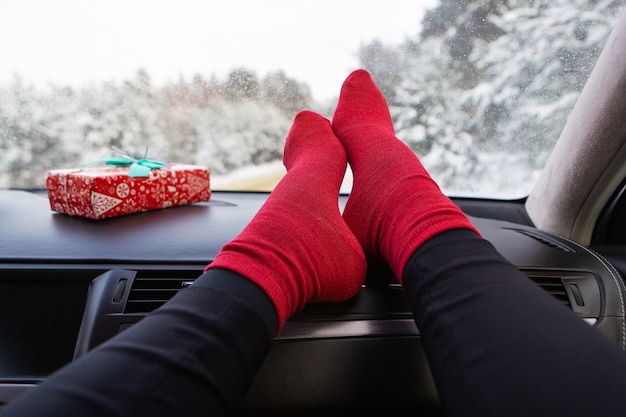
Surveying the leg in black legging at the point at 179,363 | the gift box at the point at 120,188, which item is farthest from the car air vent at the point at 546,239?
the gift box at the point at 120,188

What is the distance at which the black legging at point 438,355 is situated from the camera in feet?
0.96

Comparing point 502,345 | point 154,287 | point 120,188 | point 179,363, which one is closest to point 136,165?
point 120,188

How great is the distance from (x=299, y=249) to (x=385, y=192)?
0.20 metres

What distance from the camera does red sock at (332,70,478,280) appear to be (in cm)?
51

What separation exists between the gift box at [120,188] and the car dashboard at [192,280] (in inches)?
1.3

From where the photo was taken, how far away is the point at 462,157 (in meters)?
1.14

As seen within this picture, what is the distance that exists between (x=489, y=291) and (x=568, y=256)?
428 millimetres

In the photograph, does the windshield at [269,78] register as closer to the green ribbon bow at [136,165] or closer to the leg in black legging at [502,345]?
the green ribbon bow at [136,165]

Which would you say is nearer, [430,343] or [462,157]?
[430,343]

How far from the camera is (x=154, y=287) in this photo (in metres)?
0.61

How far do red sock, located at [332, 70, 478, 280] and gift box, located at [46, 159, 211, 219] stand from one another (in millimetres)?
399

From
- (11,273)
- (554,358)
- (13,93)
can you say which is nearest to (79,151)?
(13,93)

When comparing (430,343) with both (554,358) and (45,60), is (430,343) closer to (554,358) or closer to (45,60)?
(554,358)

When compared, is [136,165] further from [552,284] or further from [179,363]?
[552,284]
